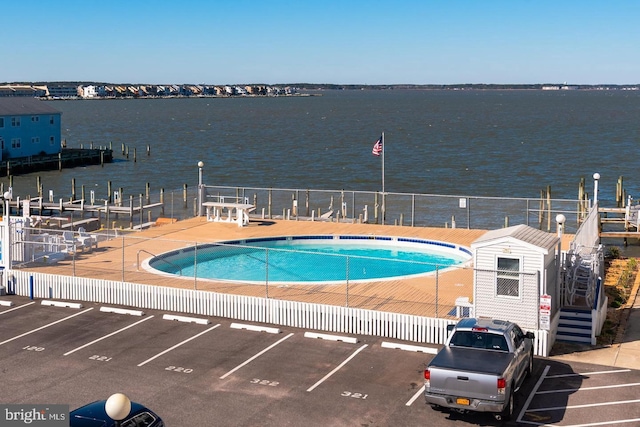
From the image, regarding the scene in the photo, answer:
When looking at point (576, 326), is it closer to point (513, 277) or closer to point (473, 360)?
point (513, 277)

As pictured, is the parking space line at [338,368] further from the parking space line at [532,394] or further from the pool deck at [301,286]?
the parking space line at [532,394]

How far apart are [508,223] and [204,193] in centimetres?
1431

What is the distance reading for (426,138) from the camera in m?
141

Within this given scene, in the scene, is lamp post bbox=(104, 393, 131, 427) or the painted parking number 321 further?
the painted parking number 321

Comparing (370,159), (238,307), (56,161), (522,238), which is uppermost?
(370,159)

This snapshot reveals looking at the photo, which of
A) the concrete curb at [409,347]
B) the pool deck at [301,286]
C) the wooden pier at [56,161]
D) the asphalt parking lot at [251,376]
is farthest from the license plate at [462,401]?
the wooden pier at [56,161]

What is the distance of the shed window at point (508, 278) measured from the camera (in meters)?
23.3

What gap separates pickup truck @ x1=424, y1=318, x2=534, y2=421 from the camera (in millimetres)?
17609

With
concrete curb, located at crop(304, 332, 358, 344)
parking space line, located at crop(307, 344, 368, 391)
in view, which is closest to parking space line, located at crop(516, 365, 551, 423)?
parking space line, located at crop(307, 344, 368, 391)

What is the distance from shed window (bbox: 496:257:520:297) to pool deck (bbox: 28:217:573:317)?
5.64 ft

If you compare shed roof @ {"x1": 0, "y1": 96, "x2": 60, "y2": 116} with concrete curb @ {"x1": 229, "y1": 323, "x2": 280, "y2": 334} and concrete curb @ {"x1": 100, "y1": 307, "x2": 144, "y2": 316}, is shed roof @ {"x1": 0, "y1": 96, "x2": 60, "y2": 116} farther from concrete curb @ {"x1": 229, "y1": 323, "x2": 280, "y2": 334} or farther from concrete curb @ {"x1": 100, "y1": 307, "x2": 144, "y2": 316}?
concrete curb @ {"x1": 229, "y1": 323, "x2": 280, "y2": 334}

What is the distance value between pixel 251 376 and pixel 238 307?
17.9 ft

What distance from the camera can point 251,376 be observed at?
824 inches

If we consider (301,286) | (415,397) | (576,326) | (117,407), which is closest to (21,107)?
(301,286)
